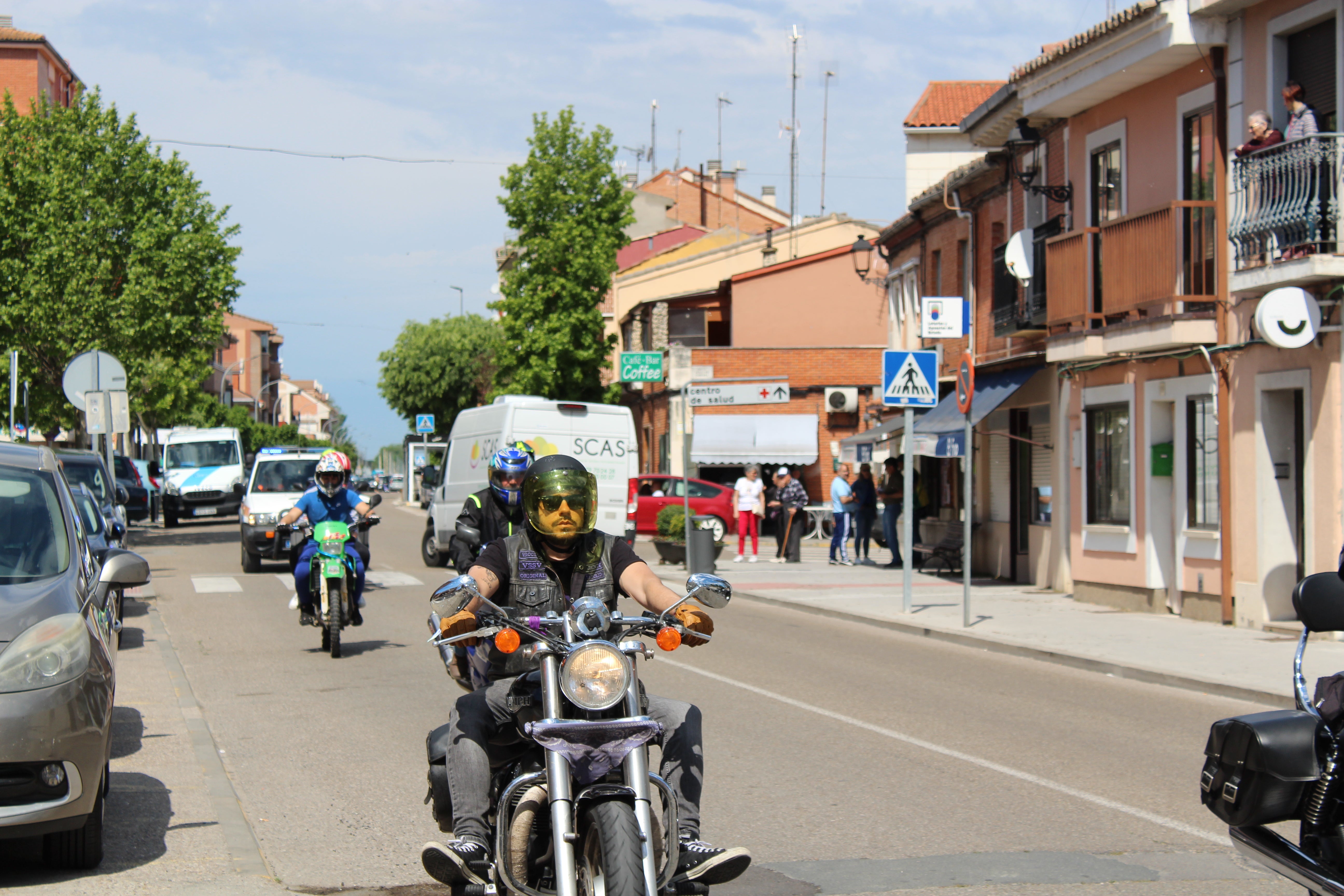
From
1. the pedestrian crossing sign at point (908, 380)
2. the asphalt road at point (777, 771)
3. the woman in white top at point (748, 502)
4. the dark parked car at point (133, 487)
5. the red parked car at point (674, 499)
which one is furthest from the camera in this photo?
the red parked car at point (674, 499)

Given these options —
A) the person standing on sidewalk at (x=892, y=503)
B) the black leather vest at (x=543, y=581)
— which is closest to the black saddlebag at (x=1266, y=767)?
the black leather vest at (x=543, y=581)

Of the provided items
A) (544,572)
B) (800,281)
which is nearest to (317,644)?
(544,572)

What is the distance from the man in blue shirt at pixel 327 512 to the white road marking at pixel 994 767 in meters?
3.26

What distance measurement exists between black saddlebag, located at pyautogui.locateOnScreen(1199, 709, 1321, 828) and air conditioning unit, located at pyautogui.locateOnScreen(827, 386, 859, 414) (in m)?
34.7

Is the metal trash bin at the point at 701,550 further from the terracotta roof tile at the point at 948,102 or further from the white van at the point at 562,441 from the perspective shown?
the terracotta roof tile at the point at 948,102

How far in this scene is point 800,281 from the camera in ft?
139

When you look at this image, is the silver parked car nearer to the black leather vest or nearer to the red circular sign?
the black leather vest

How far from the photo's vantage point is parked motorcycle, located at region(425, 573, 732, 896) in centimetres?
382

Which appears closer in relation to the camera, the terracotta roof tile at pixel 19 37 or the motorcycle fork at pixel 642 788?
the motorcycle fork at pixel 642 788

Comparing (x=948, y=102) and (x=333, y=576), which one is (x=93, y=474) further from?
(x=948, y=102)

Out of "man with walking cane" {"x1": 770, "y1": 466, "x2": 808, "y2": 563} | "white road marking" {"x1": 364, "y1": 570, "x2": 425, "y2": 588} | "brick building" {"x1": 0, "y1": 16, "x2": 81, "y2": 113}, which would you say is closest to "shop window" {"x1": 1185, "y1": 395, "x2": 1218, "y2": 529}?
"man with walking cane" {"x1": 770, "y1": 466, "x2": 808, "y2": 563}

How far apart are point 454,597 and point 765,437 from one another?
34.7 metres

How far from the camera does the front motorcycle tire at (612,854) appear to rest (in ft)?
12.2

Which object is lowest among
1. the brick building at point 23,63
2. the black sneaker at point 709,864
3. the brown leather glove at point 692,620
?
the black sneaker at point 709,864
